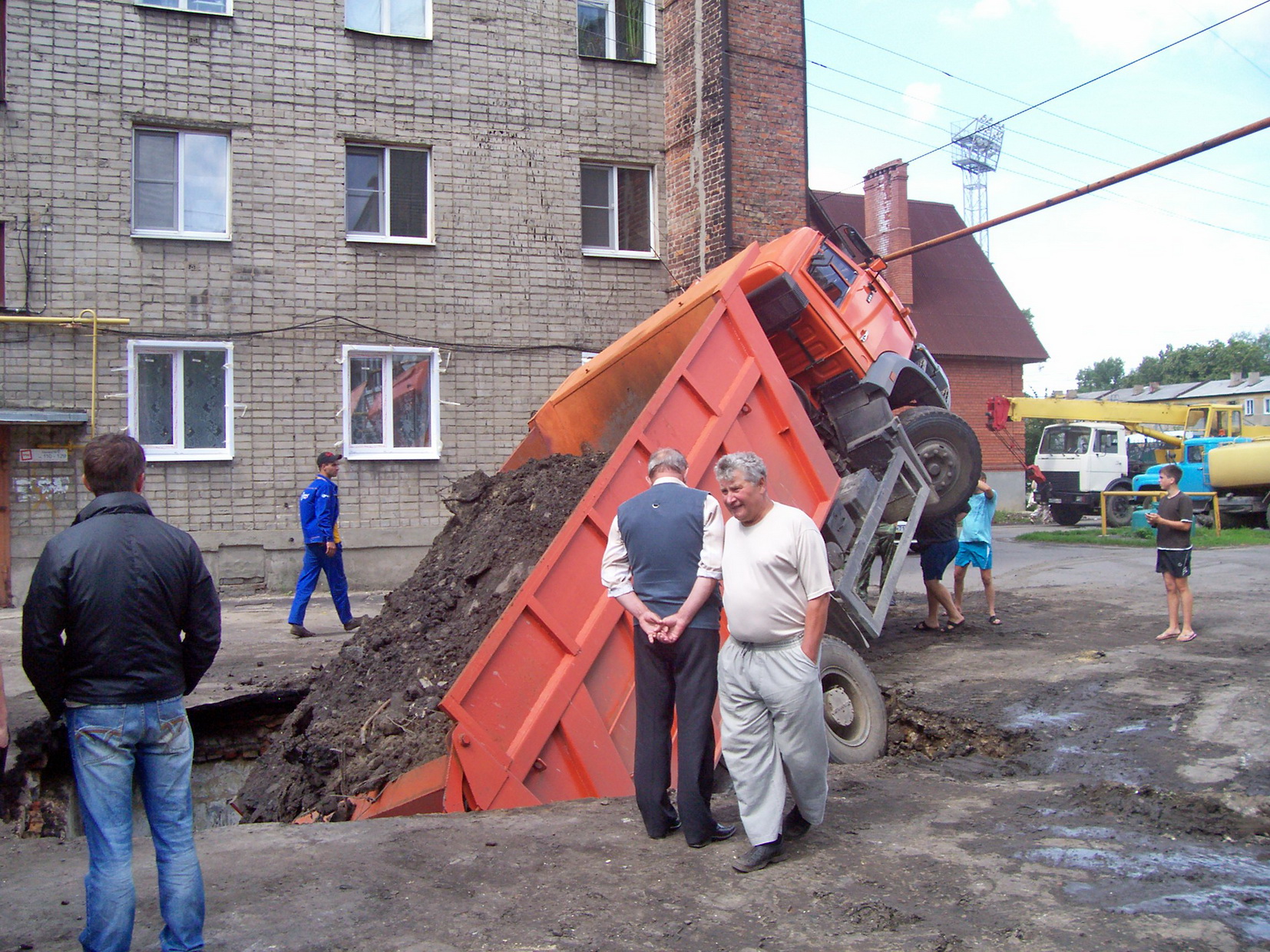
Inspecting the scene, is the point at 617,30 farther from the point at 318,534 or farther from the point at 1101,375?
the point at 1101,375

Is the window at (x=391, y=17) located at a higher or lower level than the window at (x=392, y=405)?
higher

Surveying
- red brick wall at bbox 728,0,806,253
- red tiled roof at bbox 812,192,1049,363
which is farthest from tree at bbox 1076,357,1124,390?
red brick wall at bbox 728,0,806,253

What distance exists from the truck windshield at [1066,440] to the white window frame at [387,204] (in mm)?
19434

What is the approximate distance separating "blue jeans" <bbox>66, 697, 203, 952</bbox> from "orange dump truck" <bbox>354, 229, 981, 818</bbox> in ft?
4.88

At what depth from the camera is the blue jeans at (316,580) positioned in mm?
9555

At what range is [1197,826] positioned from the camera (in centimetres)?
434

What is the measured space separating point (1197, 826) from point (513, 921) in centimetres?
309

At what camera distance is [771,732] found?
4035 millimetres

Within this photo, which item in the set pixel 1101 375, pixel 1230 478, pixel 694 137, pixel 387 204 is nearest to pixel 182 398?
pixel 387 204

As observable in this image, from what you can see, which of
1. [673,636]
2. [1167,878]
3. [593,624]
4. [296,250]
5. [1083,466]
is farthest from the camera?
[1083,466]

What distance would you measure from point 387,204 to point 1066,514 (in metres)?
20.1

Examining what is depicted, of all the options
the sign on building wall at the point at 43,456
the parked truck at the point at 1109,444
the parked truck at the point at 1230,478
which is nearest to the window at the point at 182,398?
the sign on building wall at the point at 43,456

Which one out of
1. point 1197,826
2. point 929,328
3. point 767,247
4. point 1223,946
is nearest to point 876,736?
point 1197,826

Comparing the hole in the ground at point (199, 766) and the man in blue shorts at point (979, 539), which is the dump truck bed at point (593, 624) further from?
the man in blue shorts at point (979, 539)
